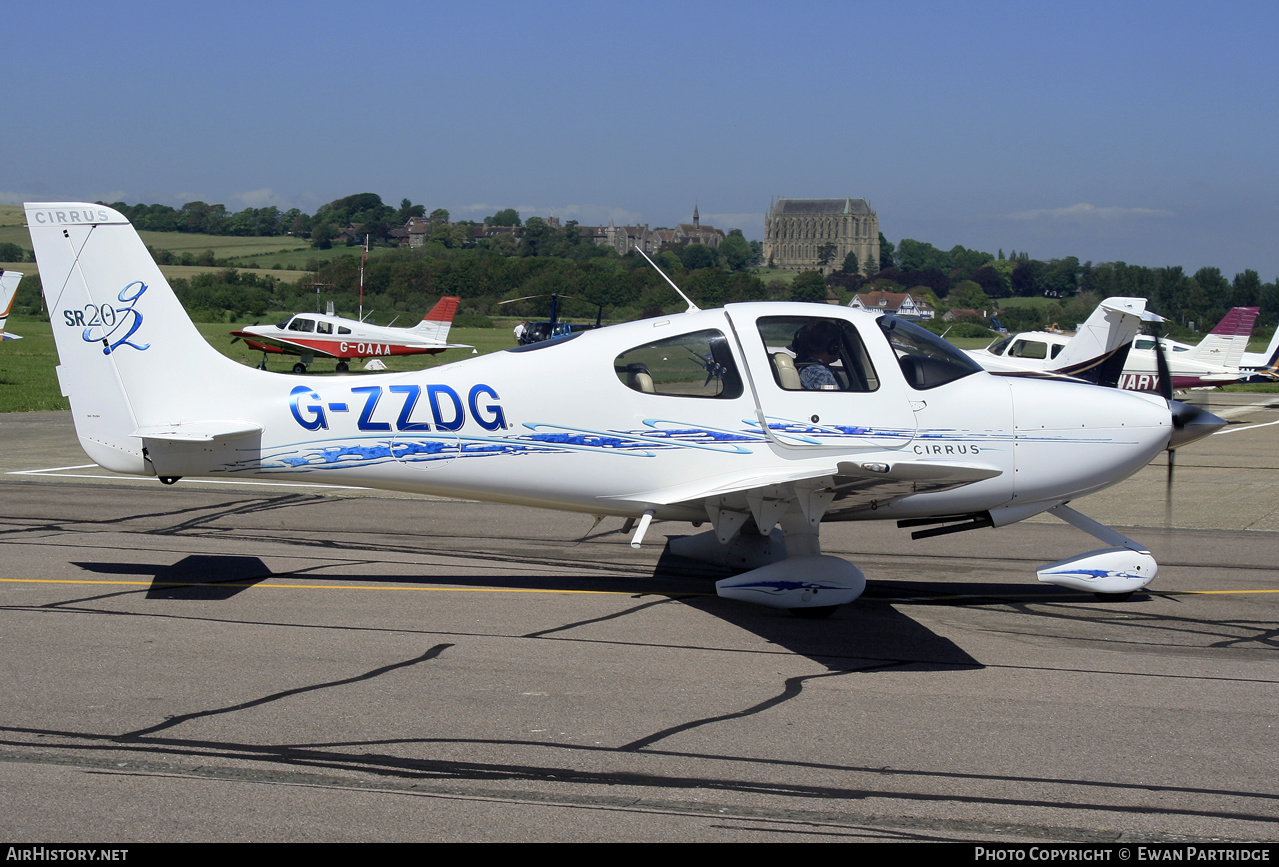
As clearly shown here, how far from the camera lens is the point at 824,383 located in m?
7.95

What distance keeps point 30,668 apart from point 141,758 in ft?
6.38

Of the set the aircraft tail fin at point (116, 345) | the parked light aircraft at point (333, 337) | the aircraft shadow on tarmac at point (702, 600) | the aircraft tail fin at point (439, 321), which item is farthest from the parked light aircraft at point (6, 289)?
the aircraft tail fin at point (116, 345)

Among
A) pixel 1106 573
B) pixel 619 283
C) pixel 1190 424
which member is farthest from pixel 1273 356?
pixel 1106 573

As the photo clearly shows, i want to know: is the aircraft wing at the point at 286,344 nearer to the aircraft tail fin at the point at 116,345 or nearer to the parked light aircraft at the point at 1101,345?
the parked light aircraft at the point at 1101,345

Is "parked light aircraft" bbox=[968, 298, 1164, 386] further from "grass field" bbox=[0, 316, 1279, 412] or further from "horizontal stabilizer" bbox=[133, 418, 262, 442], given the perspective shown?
"grass field" bbox=[0, 316, 1279, 412]

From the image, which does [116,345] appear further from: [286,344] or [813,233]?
[813,233]

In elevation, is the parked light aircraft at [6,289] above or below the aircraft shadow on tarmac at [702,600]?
above

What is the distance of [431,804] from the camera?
4.41 m

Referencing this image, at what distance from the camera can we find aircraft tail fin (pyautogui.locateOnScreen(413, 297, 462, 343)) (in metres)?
40.6

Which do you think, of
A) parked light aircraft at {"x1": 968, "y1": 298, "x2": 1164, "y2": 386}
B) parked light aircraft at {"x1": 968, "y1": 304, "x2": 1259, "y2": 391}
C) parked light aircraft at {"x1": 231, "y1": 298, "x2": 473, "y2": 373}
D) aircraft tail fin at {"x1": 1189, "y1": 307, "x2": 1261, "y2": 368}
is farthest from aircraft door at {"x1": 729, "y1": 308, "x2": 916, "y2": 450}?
parked light aircraft at {"x1": 231, "y1": 298, "x2": 473, "y2": 373}

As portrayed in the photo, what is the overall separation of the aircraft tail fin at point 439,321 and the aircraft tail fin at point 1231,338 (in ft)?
85.3

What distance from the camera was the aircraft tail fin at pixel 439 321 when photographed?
40.6 metres

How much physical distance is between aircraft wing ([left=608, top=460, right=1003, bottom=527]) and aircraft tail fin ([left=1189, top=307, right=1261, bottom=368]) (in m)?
28.3

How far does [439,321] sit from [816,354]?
34220 mm
